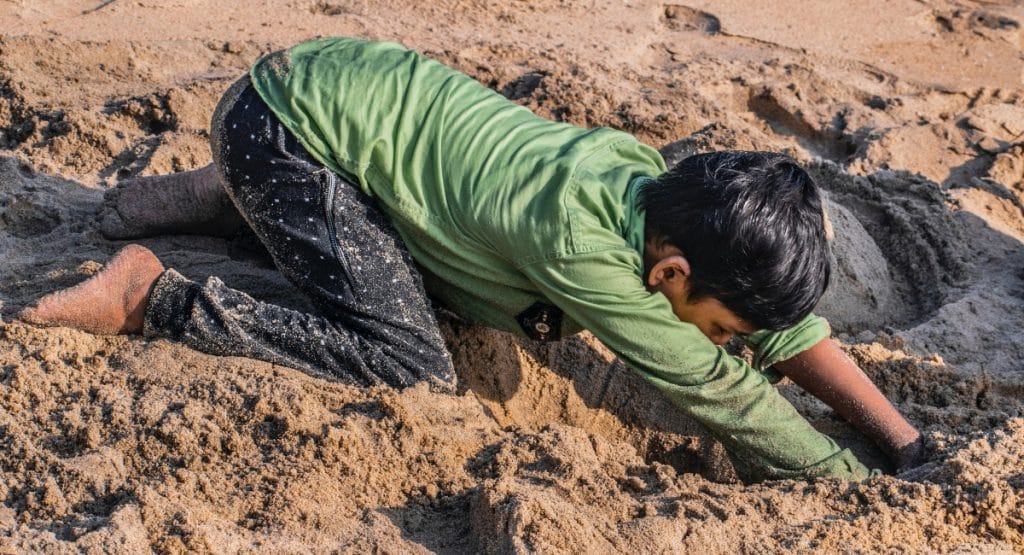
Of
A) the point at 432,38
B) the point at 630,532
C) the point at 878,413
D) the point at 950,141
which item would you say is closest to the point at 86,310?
the point at 630,532

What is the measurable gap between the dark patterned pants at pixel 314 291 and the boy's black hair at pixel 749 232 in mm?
576

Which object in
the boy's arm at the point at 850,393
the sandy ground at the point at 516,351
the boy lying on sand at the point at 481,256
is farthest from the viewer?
the boy's arm at the point at 850,393

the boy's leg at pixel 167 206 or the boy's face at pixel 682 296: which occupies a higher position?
the boy's face at pixel 682 296

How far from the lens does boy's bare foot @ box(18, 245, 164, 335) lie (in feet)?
7.23

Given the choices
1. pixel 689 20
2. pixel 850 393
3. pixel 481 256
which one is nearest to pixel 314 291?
pixel 481 256

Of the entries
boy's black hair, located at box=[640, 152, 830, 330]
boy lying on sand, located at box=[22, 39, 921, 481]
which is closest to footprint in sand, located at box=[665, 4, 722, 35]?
boy lying on sand, located at box=[22, 39, 921, 481]

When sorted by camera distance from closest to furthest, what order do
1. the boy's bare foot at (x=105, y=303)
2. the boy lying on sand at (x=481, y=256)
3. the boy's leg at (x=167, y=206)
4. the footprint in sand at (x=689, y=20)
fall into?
the boy lying on sand at (x=481, y=256) < the boy's bare foot at (x=105, y=303) < the boy's leg at (x=167, y=206) < the footprint in sand at (x=689, y=20)

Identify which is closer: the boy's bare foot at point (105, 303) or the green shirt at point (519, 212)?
the green shirt at point (519, 212)

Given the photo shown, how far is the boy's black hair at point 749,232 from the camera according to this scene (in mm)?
1968

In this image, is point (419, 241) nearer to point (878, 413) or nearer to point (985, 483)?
point (878, 413)

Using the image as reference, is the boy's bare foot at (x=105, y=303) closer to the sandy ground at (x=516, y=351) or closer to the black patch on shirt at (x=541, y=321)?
the sandy ground at (x=516, y=351)

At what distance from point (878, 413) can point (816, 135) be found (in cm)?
176

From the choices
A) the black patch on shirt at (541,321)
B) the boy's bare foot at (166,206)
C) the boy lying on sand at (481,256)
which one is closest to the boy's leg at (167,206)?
the boy's bare foot at (166,206)

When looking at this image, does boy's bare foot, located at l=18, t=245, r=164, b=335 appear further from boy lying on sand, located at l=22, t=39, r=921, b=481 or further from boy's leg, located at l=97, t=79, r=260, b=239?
boy's leg, located at l=97, t=79, r=260, b=239
